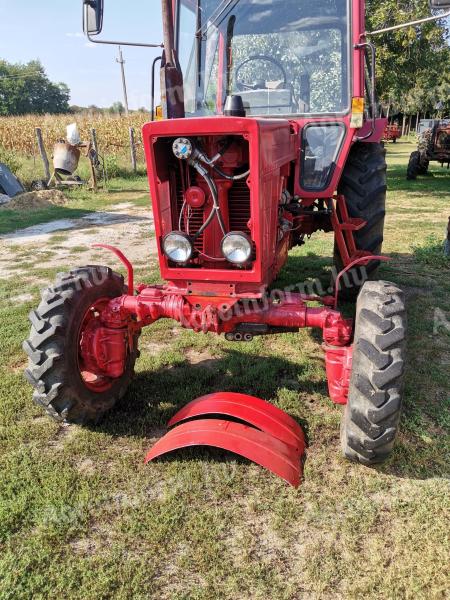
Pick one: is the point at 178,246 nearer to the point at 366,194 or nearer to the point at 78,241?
the point at 366,194

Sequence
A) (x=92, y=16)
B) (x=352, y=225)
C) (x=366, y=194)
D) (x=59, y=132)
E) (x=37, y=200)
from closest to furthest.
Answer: (x=92, y=16), (x=352, y=225), (x=366, y=194), (x=37, y=200), (x=59, y=132)

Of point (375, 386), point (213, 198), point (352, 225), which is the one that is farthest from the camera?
point (352, 225)

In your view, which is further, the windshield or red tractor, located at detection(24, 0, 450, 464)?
the windshield

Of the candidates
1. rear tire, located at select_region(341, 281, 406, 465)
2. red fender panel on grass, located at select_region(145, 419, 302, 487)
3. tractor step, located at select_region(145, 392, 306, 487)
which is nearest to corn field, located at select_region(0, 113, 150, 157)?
tractor step, located at select_region(145, 392, 306, 487)

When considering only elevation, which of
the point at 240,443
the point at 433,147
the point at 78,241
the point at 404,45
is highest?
the point at 404,45

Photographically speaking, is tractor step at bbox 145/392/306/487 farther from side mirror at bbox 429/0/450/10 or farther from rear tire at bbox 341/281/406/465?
side mirror at bbox 429/0/450/10

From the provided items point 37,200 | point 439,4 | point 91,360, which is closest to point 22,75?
point 37,200

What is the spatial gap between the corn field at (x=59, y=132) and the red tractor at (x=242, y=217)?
1328cm

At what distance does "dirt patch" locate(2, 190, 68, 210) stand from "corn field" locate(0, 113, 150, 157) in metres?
4.74

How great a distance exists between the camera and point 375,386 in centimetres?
229

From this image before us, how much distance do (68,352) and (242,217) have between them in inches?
48.7

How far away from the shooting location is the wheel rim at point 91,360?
2934 mm

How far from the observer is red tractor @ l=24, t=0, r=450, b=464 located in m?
2.42

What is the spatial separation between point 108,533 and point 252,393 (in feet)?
4.45
